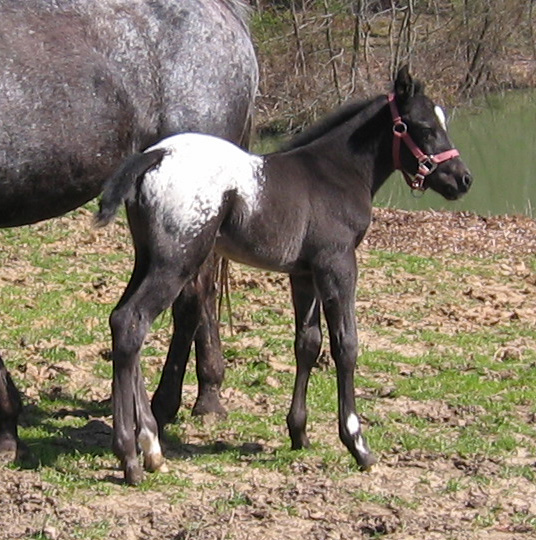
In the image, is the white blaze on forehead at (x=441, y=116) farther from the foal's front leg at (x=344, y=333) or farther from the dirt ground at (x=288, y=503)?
the dirt ground at (x=288, y=503)

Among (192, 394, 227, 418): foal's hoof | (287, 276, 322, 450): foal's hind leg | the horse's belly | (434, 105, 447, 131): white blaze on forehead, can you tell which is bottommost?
(192, 394, 227, 418): foal's hoof

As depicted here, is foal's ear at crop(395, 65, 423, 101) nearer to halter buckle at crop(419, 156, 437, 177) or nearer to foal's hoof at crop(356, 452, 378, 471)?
halter buckle at crop(419, 156, 437, 177)

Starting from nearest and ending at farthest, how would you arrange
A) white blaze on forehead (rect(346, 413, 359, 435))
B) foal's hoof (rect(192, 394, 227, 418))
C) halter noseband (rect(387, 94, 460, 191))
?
white blaze on forehead (rect(346, 413, 359, 435)), halter noseband (rect(387, 94, 460, 191)), foal's hoof (rect(192, 394, 227, 418))

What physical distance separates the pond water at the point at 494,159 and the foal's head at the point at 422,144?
9646 millimetres

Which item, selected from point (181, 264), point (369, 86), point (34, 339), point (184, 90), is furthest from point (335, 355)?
point (369, 86)

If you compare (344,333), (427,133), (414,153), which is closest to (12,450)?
(344,333)

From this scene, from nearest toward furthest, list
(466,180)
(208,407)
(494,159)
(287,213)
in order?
(287,213) < (466,180) < (208,407) < (494,159)

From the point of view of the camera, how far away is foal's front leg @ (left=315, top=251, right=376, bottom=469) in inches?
217

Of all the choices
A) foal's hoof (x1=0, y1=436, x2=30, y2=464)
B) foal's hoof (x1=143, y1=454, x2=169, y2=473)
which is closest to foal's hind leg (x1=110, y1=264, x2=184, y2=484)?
foal's hoof (x1=143, y1=454, x2=169, y2=473)

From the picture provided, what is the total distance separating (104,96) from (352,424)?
2.05 meters

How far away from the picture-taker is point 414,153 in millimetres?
5746

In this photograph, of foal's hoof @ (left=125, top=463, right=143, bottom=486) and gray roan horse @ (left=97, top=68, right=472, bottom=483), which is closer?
gray roan horse @ (left=97, top=68, right=472, bottom=483)

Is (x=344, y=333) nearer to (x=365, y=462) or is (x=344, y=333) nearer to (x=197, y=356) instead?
(x=365, y=462)

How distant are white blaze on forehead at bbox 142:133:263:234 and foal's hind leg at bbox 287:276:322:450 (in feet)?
2.57
